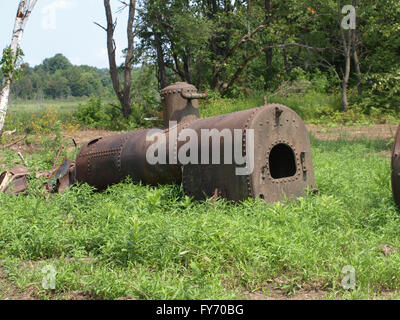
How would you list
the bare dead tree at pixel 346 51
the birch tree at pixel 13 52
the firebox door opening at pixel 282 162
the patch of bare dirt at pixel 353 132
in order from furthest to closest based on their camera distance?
1. the bare dead tree at pixel 346 51
2. the patch of bare dirt at pixel 353 132
3. the birch tree at pixel 13 52
4. the firebox door opening at pixel 282 162

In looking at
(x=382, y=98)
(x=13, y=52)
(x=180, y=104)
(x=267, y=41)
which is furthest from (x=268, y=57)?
(x=180, y=104)

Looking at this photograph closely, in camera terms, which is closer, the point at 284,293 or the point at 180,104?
the point at 284,293

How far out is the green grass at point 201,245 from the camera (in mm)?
4188

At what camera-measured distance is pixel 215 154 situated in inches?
251

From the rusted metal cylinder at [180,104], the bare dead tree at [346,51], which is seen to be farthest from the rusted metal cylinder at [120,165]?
the bare dead tree at [346,51]

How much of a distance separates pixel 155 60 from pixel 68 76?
239 ft

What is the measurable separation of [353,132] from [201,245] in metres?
11.2

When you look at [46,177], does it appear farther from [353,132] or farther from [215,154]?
[353,132]

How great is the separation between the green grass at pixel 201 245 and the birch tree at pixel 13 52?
18.6 feet

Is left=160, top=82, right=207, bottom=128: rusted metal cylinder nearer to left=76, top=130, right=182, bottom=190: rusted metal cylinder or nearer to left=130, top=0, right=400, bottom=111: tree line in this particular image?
left=76, top=130, right=182, bottom=190: rusted metal cylinder

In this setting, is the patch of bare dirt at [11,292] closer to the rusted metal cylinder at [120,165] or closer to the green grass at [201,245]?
the green grass at [201,245]

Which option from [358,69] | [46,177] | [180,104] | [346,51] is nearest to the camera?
[180,104]

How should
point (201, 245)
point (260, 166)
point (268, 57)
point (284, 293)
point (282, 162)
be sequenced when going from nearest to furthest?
point (284, 293) < point (201, 245) < point (260, 166) < point (282, 162) < point (268, 57)

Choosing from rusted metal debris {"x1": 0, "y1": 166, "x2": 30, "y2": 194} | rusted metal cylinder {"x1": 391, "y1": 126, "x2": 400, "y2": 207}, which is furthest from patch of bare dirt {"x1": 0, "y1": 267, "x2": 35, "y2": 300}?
rusted metal cylinder {"x1": 391, "y1": 126, "x2": 400, "y2": 207}
